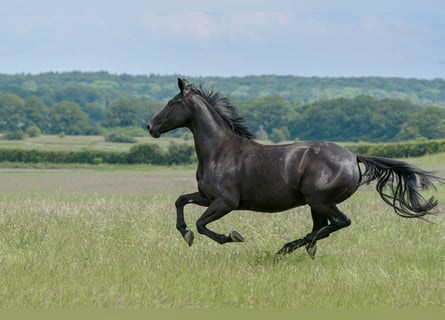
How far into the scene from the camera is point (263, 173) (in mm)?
9750

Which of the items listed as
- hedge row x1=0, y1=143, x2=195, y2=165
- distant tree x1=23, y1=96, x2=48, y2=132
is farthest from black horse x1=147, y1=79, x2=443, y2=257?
distant tree x1=23, y1=96, x2=48, y2=132

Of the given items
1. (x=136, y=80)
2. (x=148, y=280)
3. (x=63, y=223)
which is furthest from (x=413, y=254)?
(x=136, y=80)

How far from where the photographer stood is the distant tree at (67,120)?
108088 millimetres

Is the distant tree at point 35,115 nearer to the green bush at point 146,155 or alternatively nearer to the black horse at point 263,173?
the green bush at point 146,155

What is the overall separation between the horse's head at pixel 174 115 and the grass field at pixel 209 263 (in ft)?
5.07

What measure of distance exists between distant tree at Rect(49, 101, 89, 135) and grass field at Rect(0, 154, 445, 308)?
310 ft

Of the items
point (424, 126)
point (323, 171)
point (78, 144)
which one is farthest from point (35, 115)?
point (323, 171)

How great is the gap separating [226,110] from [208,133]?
383 millimetres

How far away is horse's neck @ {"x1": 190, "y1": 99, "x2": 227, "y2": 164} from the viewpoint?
32.9ft

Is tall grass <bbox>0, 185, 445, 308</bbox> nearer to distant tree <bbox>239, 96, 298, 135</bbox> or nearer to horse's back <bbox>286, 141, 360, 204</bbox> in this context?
horse's back <bbox>286, 141, 360, 204</bbox>

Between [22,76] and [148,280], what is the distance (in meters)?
192

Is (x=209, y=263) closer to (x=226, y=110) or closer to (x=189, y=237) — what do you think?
(x=189, y=237)

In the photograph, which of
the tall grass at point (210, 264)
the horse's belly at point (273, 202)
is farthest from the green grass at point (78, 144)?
the horse's belly at point (273, 202)

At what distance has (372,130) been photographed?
102 metres
